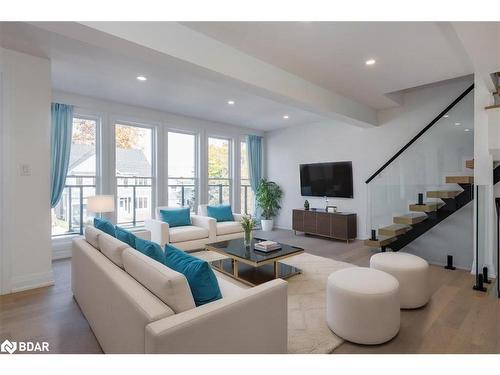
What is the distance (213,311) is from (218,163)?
563cm

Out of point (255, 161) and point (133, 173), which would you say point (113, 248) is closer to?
point (133, 173)

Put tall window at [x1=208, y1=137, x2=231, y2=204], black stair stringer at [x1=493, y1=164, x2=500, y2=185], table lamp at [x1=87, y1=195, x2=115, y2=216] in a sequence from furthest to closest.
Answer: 1. tall window at [x1=208, y1=137, x2=231, y2=204]
2. table lamp at [x1=87, y1=195, x2=115, y2=216]
3. black stair stringer at [x1=493, y1=164, x2=500, y2=185]

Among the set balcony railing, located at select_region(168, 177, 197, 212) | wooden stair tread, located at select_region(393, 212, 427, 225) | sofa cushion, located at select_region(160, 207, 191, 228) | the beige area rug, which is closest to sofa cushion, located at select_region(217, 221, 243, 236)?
sofa cushion, located at select_region(160, 207, 191, 228)

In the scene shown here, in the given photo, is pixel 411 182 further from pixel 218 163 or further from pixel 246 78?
pixel 218 163

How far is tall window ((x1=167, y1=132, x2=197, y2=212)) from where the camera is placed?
5938 millimetres

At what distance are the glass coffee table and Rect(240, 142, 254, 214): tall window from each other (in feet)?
12.0

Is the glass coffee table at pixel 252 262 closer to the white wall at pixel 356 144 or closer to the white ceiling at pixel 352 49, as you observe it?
the white ceiling at pixel 352 49

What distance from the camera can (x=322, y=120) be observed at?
6.31 meters

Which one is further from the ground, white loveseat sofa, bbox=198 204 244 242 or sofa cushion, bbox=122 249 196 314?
sofa cushion, bbox=122 249 196 314

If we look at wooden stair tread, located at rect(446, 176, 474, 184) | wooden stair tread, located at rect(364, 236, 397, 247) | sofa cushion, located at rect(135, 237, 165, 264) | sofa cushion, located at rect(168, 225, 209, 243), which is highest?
wooden stair tread, located at rect(446, 176, 474, 184)

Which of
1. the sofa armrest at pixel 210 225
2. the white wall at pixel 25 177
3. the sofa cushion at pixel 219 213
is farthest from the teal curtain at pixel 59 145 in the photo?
the sofa cushion at pixel 219 213

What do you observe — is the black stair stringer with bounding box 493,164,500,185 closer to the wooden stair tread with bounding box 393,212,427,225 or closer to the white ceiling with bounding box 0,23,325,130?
the wooden stair tread with bounding box 393,212,427,225

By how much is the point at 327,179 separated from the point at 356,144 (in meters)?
1.01
